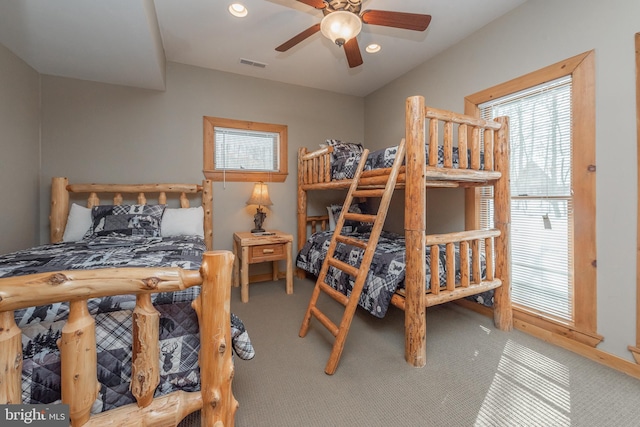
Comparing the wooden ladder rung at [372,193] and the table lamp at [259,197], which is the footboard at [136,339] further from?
the table lamp at [259,197]

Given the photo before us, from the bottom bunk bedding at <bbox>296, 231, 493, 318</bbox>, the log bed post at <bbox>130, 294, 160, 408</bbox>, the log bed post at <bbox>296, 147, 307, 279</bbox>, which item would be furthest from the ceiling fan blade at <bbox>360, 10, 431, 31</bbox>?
the log bed post at <bbox>130, 294, 160, 408</bbox>

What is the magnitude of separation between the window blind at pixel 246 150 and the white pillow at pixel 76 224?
4.45 ft

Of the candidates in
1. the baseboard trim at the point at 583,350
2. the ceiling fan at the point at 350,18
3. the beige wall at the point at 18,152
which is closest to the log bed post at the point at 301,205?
the ceiling fan at the point at 350,18

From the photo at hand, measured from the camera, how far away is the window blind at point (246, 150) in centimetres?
334

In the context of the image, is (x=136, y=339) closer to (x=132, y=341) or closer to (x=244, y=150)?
(x=132, y=341)

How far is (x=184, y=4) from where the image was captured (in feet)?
7.09

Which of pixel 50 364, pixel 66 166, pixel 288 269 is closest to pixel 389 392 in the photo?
pixel 50 364

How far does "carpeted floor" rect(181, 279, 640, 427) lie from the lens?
1.34m

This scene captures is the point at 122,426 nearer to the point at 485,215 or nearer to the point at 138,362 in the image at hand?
the point at 138,362

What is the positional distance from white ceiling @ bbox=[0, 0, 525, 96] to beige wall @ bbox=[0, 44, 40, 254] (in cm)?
20

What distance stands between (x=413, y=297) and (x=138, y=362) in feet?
4.98

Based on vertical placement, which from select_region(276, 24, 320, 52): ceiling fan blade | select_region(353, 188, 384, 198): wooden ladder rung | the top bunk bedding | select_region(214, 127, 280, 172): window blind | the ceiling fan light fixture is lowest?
select_region(353, 188, 384, 198): wooden ladder rung

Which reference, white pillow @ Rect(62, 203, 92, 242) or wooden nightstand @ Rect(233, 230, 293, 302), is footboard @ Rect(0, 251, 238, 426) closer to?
wooden nightstand @ Rect(233, 230, 293, 302)

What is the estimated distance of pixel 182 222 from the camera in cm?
268
